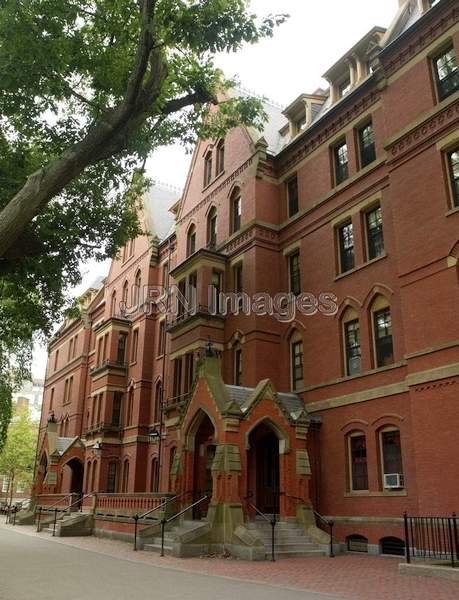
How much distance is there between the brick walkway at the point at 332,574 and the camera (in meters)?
10.3

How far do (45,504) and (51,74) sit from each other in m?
26.6

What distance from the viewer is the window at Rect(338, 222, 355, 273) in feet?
70.1

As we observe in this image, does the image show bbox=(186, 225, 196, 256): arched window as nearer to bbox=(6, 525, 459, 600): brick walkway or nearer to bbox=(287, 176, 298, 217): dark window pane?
bbox=(287, 176, 298, 217): dark window pane

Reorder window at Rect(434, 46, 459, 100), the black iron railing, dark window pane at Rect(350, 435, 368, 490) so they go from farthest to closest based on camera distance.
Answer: dark window pane at Rect(350, 435, 368, 490)
window at Rect(434, 46, 459, 100)
the black iron railing

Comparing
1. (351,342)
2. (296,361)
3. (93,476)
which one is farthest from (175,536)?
(93,476)

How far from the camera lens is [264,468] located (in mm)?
21094

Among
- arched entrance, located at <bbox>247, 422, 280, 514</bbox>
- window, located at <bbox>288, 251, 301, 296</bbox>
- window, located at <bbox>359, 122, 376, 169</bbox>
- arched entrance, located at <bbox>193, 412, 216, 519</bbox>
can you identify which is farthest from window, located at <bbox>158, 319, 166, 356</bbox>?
window, located at <bbox>359, 122, 376, 169</bbox>

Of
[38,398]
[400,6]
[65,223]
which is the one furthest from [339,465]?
[38,398]

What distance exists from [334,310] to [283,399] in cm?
385

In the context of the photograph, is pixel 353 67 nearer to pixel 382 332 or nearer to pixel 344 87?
pixel 344 87

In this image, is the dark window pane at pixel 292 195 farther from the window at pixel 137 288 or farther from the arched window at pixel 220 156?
the window at pixel 137 288

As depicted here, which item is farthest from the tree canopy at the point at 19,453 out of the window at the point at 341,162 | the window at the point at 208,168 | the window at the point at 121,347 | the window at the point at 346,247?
the window at the point at 341,162

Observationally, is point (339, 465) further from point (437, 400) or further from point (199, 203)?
point (199, 203)

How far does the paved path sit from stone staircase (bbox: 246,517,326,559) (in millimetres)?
3960
